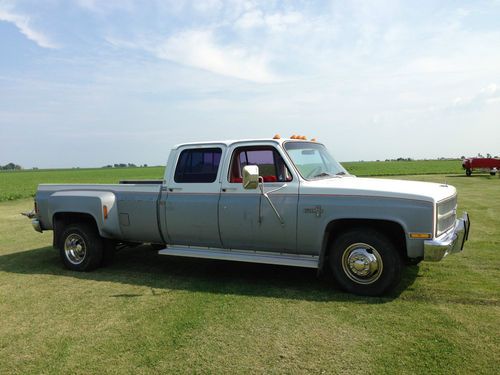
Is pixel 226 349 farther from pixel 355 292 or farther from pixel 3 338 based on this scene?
pixel 3 338

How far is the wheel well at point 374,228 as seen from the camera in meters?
5.14

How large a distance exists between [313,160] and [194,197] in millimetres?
1777

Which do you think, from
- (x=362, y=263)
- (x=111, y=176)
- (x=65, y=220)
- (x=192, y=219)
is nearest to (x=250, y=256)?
(x=192, y=219)

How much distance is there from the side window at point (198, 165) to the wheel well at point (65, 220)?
72.6 inches

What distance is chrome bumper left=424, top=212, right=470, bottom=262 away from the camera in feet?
15.5

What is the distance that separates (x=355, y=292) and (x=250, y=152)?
233cm

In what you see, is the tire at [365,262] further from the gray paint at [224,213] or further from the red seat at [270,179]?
the red seat at [270,179]

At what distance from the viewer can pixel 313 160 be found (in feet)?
19.7

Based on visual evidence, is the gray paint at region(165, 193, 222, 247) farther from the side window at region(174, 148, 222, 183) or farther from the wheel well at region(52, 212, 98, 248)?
the wheel well at region(52, 212, 98, 248)

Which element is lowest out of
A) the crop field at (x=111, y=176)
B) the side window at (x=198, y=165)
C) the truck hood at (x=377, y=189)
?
the crop field at (x=111, y=176)

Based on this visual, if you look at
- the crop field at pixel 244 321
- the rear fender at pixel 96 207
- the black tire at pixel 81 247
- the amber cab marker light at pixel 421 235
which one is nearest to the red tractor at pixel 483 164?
the crop field at pixel 244 321

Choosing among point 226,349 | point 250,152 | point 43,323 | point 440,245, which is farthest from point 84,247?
point 440,245

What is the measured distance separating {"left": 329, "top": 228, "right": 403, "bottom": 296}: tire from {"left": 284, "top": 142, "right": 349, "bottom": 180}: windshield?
3.33 ft

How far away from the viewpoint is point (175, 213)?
6.09 m
